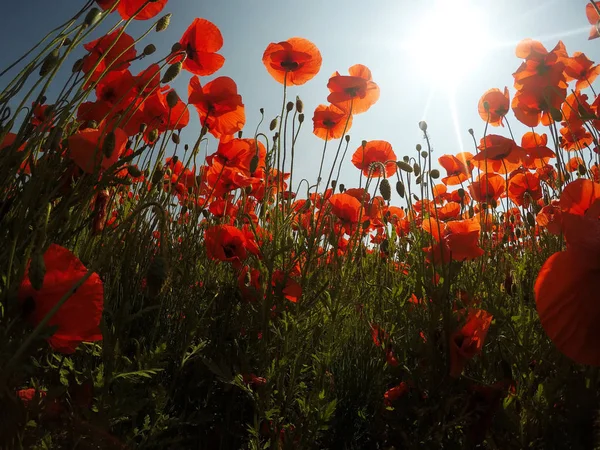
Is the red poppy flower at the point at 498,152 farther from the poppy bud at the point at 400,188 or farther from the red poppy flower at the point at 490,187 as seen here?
the poppy bud at the point at 400,188

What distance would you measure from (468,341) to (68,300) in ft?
3.17

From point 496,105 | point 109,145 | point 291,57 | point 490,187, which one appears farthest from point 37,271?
point 490,187

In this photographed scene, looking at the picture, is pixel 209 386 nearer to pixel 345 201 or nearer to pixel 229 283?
pixel 229 283

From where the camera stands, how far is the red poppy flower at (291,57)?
2.36 m

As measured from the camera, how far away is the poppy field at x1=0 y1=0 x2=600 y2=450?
0.76 metres

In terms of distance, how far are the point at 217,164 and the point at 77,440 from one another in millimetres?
1915

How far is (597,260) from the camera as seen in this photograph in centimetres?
66

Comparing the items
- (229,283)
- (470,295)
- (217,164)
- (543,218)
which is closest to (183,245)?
(229,283)

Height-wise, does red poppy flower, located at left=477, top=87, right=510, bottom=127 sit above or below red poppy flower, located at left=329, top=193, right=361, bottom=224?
above

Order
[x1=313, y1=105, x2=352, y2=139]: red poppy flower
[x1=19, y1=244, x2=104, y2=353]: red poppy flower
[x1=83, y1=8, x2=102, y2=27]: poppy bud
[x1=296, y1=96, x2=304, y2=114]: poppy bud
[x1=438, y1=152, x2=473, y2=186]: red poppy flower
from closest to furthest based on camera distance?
[x1=19, y1=244, x2=104, y2=353]: red poppy flower
[x1=83, y1=8, x2=102, y2=27]: poppy bud
[x1=296, y1=96, x2=304, y2=114]: poppy bud
[x1=313, y1=105, x2=352, y2=139]: red poppy flower
[x1=438, y1=152, x2=473, y2=186]: red poppy flower

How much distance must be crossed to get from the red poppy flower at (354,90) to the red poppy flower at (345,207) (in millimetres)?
542

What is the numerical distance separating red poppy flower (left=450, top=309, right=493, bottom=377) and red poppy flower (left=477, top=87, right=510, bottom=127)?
183 cm

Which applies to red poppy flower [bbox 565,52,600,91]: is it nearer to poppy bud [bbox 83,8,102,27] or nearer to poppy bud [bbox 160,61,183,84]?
poppy bud [bbox 160,61,183,84]

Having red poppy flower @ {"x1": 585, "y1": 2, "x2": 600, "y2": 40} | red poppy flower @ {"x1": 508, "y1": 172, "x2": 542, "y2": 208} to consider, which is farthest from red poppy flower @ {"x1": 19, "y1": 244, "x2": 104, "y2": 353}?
red poppy flower @ {"x1": 508, "y1": 172, "x2": 542, "y2": 208}
